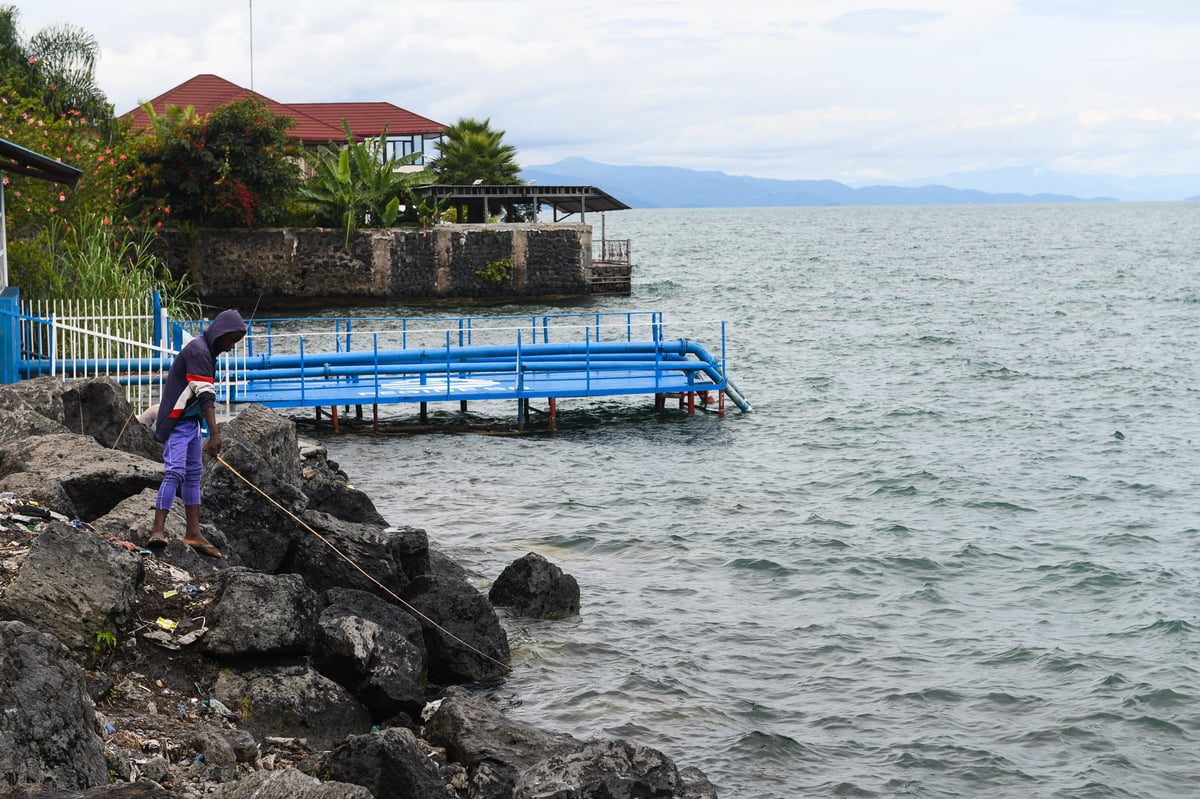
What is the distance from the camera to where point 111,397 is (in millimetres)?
14719

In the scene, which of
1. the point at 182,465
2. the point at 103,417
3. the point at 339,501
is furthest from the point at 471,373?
the point at 182,465

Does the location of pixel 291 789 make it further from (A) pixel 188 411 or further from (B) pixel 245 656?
(A) pixel 188 411

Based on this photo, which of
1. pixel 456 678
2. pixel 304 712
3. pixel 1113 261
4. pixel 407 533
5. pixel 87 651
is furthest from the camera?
pixel 1113 261

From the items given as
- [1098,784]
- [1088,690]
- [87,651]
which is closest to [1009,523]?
[1088,690]

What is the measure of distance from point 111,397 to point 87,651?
7.11 metres

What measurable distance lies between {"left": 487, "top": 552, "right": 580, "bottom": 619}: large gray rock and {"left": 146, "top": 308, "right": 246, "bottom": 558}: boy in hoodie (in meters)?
3.90

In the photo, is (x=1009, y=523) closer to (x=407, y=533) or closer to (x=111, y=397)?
(x=407, y=533)

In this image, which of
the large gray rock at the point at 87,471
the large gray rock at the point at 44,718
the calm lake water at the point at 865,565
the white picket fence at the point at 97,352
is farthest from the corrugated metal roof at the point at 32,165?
the large gray rock at the point at 44,718

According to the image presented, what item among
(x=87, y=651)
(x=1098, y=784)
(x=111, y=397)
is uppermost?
(x=111, y=397)

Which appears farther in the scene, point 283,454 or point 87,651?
point 283,454

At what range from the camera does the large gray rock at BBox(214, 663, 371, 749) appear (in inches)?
340

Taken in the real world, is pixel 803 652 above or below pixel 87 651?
below

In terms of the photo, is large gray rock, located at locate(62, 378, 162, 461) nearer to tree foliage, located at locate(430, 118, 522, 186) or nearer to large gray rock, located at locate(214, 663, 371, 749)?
large gray rock, located at locate(214, 663, 371, 749)

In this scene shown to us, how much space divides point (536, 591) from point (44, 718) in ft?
23.7
